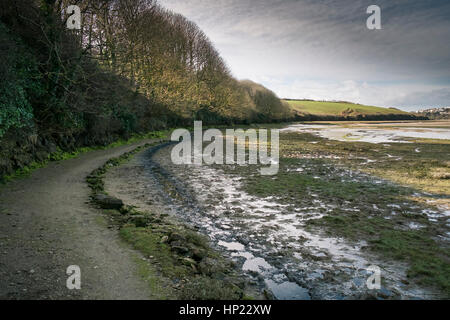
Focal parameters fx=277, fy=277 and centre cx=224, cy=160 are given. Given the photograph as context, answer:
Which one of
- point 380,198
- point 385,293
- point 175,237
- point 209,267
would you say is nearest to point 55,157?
point 175,237

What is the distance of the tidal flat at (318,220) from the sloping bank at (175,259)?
37 centimetres

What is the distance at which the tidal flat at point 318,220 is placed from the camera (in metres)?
5.30

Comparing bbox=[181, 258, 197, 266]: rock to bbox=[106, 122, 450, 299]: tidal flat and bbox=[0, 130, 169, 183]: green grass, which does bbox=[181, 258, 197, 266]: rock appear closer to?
bbox=[106, 122, 450, 299]: tidal flat

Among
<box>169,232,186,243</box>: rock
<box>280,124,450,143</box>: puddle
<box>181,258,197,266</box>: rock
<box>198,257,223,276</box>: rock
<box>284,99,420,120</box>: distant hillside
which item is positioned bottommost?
<box>198,257,223,276</box>: rock

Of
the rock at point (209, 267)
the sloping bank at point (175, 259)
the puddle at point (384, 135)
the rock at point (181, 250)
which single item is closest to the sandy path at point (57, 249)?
the sloping bank at point (175, 259)

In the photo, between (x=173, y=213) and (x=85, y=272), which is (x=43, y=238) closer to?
(x=85, y=272)

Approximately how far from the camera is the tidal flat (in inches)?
209

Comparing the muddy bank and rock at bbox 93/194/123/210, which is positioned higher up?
rock at bbox 93/194/123/210

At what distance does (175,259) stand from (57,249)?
2473 mm

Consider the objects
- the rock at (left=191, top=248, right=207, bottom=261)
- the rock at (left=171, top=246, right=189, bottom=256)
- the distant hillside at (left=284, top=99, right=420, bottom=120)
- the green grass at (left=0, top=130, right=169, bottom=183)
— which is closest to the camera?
the rock at (left=191, top=248, right=207, bottom=261)

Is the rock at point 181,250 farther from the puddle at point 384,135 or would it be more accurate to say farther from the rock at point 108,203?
the puddle at point 384,135

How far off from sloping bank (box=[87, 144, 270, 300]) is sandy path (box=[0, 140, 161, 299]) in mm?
318

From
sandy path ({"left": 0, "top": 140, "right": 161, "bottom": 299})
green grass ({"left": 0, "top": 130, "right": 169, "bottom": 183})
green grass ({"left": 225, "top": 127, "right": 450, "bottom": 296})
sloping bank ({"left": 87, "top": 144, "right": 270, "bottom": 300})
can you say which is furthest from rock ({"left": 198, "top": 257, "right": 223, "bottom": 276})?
green grass ({"left": 0, "top": 130, "right": 169, "bottom": 183})
